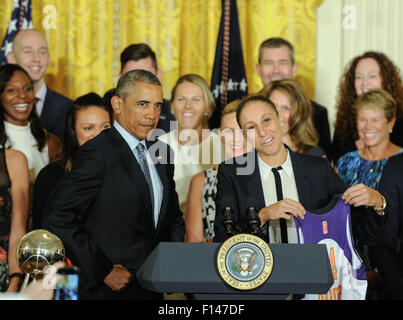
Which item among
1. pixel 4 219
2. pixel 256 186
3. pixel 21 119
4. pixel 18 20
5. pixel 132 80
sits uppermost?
pixel 18 20

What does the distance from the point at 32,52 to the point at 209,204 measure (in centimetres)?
201

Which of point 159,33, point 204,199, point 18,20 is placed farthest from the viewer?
point 159,33

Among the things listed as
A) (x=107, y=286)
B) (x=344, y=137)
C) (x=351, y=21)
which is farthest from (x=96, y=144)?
(x=351, y=21)

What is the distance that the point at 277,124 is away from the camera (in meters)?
3.61

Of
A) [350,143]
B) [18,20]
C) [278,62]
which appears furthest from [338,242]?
[18,20]

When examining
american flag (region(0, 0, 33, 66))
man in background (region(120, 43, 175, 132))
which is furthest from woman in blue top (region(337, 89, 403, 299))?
american flag (region(0, 0, 33, 66))

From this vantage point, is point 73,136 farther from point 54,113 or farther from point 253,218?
point 253,218

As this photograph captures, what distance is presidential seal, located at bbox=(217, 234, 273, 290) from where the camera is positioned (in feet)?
8.26

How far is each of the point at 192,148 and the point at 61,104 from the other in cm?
129

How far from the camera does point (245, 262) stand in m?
2.54

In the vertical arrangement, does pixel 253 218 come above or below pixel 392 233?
above

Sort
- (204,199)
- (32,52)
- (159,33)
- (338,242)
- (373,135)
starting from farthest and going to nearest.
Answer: (159,33)
(32,52)
(373,135)
(204,199)
(338,242)
